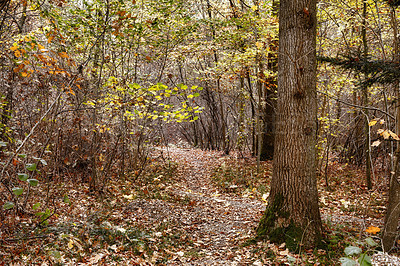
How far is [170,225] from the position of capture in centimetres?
600

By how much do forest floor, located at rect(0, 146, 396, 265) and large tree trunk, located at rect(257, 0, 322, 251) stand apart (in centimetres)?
41

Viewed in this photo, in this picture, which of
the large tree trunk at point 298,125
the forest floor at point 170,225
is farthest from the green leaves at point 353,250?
the large tree trunk at point 298,125

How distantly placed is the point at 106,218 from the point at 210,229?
7.17ft

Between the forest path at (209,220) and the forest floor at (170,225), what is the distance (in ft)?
0.06

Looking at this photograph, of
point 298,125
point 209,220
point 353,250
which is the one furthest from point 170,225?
point 353,250

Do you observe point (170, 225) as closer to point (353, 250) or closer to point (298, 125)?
point (298, 125)

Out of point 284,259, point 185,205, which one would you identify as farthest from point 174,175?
point 284,259

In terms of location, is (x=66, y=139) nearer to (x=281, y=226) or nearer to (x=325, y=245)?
(x=281, y=226)

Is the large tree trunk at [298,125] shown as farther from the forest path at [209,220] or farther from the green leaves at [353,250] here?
the green leaves at [353,250]

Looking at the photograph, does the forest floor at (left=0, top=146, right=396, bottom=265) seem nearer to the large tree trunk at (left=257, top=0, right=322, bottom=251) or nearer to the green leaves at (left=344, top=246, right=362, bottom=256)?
the green leaves at (left=344, top=246, right=362, bottom=256)

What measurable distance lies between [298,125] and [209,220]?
3.24m

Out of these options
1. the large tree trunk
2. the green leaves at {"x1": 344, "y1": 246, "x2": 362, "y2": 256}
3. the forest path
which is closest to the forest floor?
the forest path

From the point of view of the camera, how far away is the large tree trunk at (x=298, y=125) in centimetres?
446

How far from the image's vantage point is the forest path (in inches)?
185
